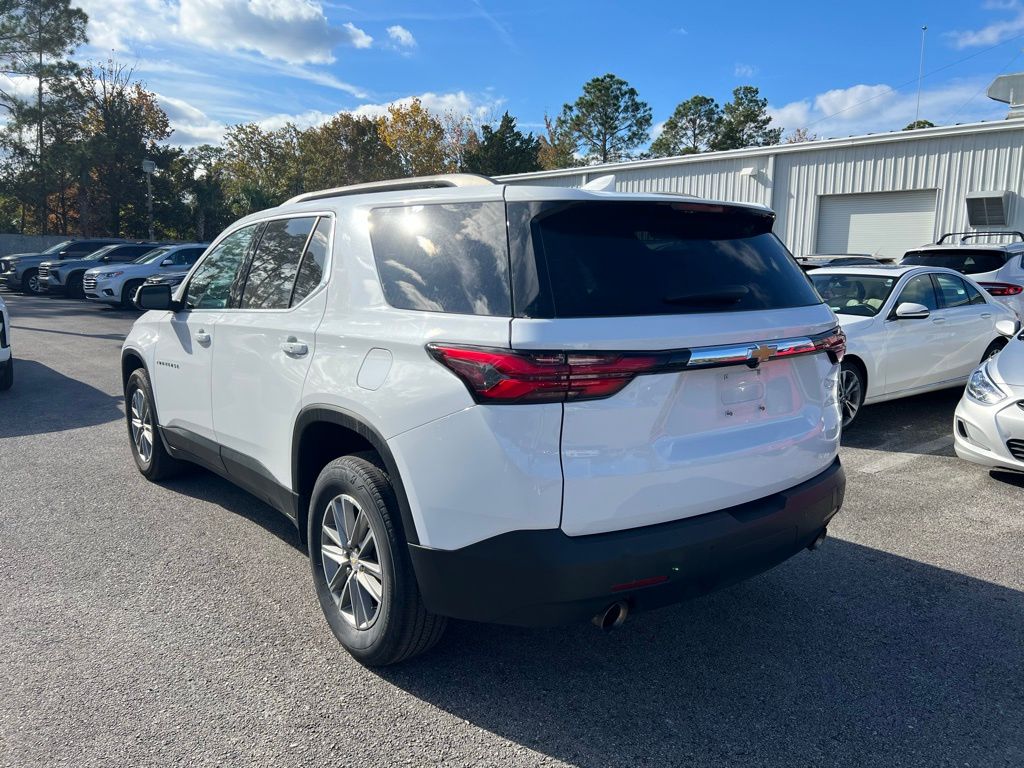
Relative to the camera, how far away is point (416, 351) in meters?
2.59

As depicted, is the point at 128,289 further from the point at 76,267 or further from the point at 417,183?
the point at 417,183

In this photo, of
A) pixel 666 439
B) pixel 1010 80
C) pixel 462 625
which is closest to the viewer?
pixel 666 439

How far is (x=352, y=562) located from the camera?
3045mm

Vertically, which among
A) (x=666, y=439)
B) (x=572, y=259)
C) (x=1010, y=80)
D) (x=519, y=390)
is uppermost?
(x=1010, y=80)

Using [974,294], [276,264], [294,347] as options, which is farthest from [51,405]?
[974,294]

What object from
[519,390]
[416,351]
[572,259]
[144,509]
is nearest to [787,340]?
[572,259]

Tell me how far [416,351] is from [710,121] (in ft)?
209

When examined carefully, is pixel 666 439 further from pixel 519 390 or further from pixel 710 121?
pixel 710 121

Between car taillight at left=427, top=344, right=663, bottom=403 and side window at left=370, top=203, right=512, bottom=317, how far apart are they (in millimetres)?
178

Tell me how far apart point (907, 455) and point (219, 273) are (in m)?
5.48

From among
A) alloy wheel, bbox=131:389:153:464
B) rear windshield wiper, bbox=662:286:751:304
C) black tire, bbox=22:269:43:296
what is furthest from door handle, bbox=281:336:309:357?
black tire, bbox=22:269:43:296

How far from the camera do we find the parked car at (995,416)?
5.13 meters

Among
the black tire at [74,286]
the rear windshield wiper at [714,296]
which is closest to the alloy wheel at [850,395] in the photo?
the rear windshield wiper at [714,296]

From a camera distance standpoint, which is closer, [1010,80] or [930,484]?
[930,484]
